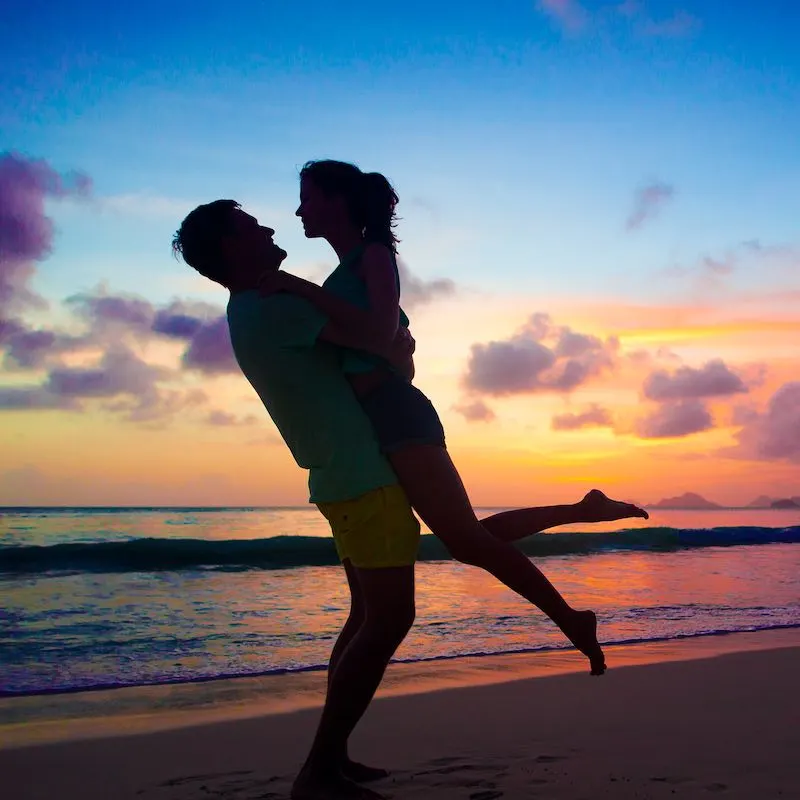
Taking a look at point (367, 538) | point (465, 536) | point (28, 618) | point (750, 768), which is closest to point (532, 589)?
point (465, 536)

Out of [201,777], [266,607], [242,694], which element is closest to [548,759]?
[201,777]

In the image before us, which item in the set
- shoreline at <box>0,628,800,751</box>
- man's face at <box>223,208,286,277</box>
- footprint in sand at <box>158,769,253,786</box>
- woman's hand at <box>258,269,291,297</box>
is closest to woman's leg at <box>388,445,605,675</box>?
woman's hand at <box>258,269,291,297</box>

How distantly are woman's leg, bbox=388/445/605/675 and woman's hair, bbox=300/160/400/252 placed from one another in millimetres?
631

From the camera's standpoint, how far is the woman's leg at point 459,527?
7.02 ft

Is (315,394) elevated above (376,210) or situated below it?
below

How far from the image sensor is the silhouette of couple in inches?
82.5

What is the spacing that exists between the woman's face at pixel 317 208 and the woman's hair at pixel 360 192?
17 millimetres

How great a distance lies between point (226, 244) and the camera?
2242mm

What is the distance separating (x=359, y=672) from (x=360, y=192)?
1337mm

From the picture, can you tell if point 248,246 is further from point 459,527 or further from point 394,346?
point 459,527

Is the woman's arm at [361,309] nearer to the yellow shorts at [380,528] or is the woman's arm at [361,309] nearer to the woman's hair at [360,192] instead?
the woman's hair at [360,192]

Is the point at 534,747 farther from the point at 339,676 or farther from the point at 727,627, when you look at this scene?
the point at 727,627

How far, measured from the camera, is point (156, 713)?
3932 millimetres

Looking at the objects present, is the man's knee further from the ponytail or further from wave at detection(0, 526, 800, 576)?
wave at detection(0, 526, 800, 576)
